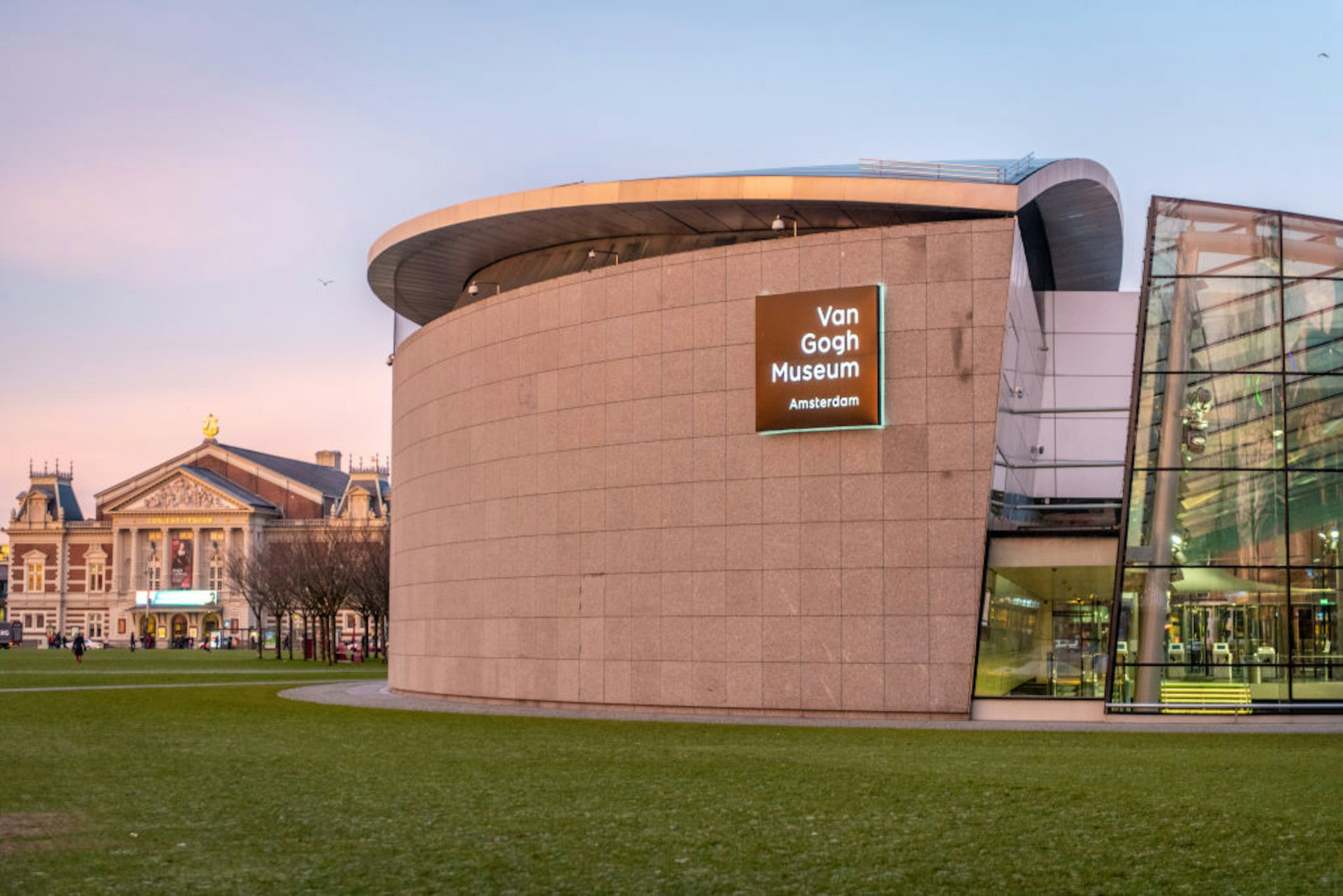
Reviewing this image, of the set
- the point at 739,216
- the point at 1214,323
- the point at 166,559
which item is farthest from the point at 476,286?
the point at 166,559

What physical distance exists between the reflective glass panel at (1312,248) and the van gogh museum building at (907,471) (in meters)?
0.06

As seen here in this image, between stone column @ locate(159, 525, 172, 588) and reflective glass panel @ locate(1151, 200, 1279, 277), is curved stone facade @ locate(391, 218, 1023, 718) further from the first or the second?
stone column @ locate(159, 525, 172, 588)

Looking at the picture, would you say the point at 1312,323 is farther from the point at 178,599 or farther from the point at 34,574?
the point at 34,574

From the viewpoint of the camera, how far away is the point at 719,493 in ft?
99.3

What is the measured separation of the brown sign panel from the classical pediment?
398ft

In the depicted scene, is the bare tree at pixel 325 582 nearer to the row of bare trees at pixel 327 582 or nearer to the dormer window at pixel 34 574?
the row of bare trees at pixel 327 582

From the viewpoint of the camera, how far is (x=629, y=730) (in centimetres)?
2631

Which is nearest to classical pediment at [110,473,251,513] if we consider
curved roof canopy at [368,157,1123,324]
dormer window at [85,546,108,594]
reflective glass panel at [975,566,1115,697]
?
dormer window at [85,546,108,594]

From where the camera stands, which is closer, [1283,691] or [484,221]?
[1283,691]

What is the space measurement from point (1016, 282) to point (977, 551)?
219 inches

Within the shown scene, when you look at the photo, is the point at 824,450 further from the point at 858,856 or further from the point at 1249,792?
the point at 858,856

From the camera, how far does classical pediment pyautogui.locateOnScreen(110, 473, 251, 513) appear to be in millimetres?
144250

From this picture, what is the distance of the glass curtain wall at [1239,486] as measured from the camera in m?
28.2

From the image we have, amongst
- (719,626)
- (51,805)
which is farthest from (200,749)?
(719,626)
